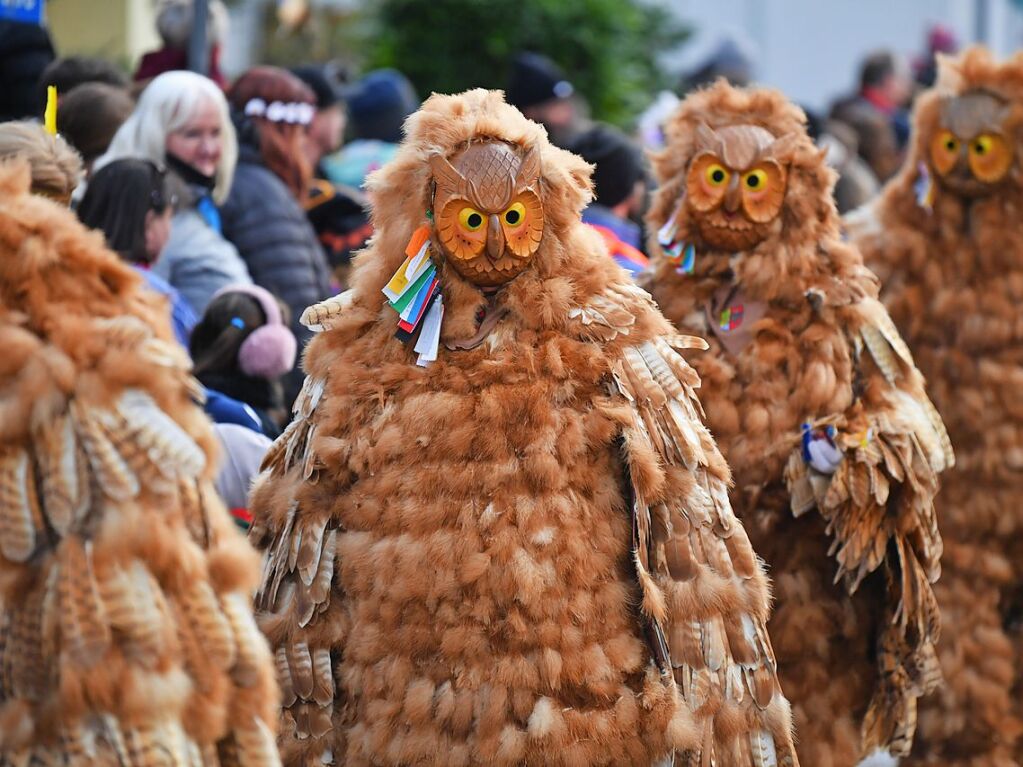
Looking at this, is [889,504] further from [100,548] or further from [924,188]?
[100,548]

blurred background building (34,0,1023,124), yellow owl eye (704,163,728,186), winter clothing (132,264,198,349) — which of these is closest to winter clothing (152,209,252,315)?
winter clothing (132,264,198,349)

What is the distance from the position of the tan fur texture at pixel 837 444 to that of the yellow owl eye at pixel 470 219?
1.30 meters

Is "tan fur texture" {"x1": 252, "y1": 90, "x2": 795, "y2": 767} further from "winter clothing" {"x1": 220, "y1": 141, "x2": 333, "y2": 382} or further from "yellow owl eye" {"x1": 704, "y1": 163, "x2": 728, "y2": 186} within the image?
"winter clothing" {"x1": 220, "y1": 141, "x2": 333, "y2": 382}

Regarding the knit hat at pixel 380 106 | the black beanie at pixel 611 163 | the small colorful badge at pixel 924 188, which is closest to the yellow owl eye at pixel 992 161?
the small colorful badge at pixel 924 188

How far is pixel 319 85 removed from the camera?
7.48 m

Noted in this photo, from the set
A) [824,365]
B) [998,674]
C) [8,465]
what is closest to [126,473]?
[8,465]

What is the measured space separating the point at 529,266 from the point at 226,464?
3.84 ft

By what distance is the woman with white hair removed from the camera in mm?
5648

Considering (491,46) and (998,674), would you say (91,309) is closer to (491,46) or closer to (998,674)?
A: (998,674)

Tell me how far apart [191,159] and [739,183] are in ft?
6.70

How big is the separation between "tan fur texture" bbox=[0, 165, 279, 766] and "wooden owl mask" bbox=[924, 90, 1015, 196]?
148 inches

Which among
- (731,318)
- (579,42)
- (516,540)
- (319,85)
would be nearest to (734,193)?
(731,318)

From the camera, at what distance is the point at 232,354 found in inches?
191

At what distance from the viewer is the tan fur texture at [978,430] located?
18.3ft
